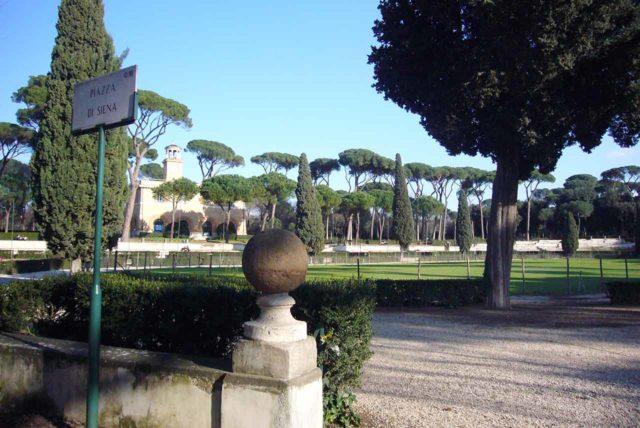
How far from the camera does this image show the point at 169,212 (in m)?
66.2

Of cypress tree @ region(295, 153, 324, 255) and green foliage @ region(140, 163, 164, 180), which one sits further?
green foliage @ region(140, 163, 164, 180)

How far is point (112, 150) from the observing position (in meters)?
20.3

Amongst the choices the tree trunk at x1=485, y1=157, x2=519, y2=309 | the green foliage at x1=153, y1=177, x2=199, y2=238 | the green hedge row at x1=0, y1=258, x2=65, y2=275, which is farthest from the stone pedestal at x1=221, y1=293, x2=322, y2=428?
the green foliage at x1=153, y1=177, x2=199, y2=238

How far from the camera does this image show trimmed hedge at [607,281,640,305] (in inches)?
626

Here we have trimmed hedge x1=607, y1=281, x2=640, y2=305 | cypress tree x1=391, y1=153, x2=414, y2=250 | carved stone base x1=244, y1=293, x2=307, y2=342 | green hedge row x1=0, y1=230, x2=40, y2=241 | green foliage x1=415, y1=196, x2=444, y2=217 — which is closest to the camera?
carved stone base x1=244, y1=293, x2=307, y2=342

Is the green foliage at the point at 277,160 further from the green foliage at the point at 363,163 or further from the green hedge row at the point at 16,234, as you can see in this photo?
the green hedge row at the point at 16,234

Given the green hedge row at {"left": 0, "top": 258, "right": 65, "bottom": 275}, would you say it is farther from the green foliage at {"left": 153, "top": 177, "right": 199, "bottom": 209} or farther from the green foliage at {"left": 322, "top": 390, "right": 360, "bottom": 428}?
the green foliage at {"left": 153, "top": 177, "right": 199, "bottom": 209}

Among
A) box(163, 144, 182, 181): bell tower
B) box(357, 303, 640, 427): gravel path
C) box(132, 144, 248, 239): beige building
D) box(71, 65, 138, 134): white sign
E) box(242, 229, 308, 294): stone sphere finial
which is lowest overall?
box(357, 303, 640, 427): gravel path

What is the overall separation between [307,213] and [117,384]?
4189 centimetres

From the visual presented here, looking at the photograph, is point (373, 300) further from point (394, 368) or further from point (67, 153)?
point (67, 153)

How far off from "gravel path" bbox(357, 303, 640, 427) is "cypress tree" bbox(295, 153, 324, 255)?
109ft

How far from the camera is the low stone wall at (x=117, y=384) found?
350cm

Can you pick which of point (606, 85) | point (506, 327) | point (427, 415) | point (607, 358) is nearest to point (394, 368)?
point (427, 415)

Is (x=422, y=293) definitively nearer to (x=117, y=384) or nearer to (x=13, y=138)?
(x=117, y=384)
